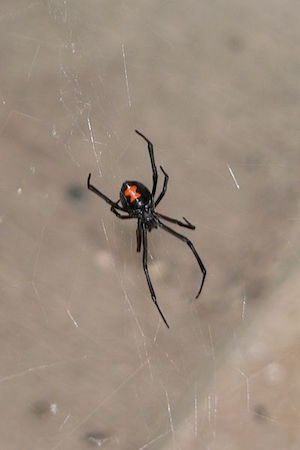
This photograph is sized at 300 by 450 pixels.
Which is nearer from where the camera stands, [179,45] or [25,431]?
[25,431]

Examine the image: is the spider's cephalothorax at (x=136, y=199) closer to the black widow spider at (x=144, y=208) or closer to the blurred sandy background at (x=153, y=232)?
the black widow spider at (x=144, y=208)

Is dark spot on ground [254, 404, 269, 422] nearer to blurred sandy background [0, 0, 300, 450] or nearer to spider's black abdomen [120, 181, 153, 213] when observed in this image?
blurred sandy background [0, 0, 300, 450]

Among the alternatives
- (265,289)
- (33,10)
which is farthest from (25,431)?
(33,10)

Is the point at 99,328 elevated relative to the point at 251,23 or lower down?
lower down

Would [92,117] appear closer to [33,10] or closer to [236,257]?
[33,10]

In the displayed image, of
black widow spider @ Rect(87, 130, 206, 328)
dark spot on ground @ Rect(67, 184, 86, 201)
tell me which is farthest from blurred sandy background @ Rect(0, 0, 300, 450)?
black widow spider @ Rect(87, 130, 206, 328)

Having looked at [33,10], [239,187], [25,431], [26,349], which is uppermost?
[33,10]

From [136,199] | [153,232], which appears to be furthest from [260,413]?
[136,199]
